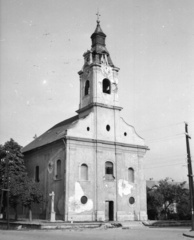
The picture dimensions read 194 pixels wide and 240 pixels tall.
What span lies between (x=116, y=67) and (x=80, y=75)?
4.57 m

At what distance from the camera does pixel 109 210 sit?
1432 inches

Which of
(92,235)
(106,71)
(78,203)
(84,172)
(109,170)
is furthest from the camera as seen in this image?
(106,71)

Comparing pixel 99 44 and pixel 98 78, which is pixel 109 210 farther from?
pixel 99 44

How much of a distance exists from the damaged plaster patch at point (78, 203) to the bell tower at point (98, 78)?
9.56 m

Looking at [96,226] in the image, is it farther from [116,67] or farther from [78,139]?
[116,67]

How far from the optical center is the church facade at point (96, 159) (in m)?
34.8

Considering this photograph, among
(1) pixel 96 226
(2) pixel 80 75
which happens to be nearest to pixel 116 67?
(2) pixel 80 75

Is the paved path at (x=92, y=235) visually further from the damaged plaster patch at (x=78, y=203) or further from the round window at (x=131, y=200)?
the round window at (x=131, y=200)

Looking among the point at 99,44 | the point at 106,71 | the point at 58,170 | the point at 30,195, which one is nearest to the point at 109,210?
the point at 58,170

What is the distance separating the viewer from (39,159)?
134ft

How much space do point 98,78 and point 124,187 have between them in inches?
505

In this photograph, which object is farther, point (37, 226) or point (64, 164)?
point (64, 164)

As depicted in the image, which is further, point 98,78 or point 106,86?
point 106,86

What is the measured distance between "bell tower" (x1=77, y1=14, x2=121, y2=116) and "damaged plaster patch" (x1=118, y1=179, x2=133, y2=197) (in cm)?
860
